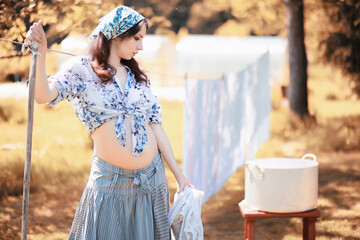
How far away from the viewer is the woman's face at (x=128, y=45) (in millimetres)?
2357

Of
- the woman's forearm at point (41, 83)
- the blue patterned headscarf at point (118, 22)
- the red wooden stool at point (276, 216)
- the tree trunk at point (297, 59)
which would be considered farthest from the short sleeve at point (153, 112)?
the tree trunk at point (297, 59)

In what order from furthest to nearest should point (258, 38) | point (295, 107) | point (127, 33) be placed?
point (258, 38), point (295, 107), point (127, 33)

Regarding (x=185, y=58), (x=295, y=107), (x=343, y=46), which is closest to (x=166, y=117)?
(x=295, y=107)

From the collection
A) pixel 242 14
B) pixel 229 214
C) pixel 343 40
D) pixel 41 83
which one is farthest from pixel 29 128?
pixel 242 14

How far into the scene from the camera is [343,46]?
28.9 ft

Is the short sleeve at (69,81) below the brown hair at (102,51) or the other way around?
below

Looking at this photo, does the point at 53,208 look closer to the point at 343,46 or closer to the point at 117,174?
the point at 117,174

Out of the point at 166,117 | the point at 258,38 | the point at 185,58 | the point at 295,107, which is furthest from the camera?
the point at 258,38

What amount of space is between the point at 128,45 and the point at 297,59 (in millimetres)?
7614

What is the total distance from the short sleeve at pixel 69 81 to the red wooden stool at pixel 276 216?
130 centimetres

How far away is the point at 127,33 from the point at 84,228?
863mm

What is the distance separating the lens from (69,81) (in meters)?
2.23

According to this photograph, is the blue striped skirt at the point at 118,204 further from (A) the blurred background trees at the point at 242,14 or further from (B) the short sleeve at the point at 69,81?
(A) the blurred background trees at the point at 242,14

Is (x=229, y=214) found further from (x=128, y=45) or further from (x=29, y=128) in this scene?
(x=29, y=128)
